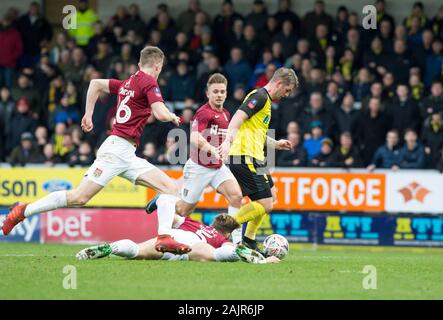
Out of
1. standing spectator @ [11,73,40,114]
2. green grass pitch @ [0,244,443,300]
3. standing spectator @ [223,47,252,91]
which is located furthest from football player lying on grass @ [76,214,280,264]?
standing spectator @ [11,73,40,114]

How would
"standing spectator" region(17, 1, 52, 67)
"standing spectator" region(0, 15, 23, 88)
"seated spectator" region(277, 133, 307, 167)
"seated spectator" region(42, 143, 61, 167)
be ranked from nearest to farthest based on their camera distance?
"seated spectator" region(277, 133, 307, 167)
"seated spectator" region(42, 143, 61, 167)
"standing spectator" region(0, 15, 23, 88)
"standing spectator" region(17, 1, 52, 67)

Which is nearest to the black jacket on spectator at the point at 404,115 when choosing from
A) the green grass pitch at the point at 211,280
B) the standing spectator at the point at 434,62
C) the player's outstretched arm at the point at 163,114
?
the standing spectator at the point at 434,62

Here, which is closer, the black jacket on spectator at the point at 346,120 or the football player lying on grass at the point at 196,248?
the football player lying on grass at the point at 196,248

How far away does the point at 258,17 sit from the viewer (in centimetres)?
2316

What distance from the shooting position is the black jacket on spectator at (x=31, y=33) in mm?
24438

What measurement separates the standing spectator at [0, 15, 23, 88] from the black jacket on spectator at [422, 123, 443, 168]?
9.65 metres

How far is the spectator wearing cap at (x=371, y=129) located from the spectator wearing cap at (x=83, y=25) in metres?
7.21

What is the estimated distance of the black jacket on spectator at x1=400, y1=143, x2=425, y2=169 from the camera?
1938 cm

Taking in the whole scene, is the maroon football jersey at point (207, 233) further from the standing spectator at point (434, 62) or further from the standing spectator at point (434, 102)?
the standing spectator at point (434, 62)

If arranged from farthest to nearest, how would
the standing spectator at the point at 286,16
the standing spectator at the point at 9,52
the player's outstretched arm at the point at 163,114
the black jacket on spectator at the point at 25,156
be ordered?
1. the standing spectator at the point at 9,52
2. the standing spectator at the point at 286,16
3. the black jacket on spectator at the point at 25,156
4. the player's outstretched arm at the point at 163,114

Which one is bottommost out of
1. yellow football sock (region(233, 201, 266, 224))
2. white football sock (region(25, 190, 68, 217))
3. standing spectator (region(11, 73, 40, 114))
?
yellow football sock (region(233, 201, 266, 224))

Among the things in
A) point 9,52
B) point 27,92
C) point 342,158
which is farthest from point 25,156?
point 342,158

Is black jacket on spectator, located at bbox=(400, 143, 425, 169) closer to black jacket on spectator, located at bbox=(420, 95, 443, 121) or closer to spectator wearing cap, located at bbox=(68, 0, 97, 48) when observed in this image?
black jacket on spectator, located at bbox=(420, 95, 443, 121)
